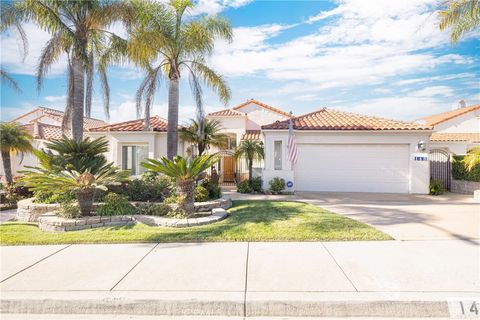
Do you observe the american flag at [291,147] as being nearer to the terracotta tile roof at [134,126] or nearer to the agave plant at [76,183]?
the terracotta tile roof at [134,126]

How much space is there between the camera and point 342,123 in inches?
570

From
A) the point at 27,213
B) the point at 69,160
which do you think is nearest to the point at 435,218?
the point at 69,160

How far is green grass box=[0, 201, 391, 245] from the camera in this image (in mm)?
5965

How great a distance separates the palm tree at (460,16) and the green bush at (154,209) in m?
12.2

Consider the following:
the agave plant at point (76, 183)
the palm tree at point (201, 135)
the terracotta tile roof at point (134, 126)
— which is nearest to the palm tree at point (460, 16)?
the palm tree at point (201, 135)

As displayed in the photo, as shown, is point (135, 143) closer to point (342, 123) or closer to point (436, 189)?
point (342, 123)

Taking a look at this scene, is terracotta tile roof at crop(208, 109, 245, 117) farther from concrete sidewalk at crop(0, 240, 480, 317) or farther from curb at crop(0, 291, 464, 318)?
curb at crop(0, 291, 464, 318)

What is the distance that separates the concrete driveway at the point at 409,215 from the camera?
6.39m

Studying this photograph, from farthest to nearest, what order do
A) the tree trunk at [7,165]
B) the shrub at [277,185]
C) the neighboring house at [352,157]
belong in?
1. the neighboring house at [352,157]
2. the shrub at [277,185]
3. the tree trunk at [7,165]

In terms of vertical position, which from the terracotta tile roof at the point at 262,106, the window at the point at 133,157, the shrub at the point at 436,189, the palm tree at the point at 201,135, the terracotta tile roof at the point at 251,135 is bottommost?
the shrub at the point at 436,189

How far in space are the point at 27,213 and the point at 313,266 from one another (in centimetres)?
906

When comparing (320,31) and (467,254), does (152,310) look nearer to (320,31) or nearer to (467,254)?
(467,254)

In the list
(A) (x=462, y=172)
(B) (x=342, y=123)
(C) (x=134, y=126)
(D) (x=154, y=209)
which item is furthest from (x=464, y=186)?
(C) (x=134, y=126)

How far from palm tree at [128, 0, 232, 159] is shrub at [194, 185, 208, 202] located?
2.03 m
